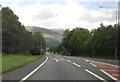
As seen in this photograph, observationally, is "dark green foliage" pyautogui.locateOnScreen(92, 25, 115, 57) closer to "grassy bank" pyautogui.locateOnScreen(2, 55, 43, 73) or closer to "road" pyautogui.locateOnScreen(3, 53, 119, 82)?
"grassy bank" pyautogui.locateOnScreen(2, 55, 43, 73)

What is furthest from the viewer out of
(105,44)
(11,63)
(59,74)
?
(105,44)

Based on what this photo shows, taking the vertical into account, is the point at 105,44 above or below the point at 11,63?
above

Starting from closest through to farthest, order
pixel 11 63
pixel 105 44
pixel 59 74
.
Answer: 1. pixel 59 74
2. pixel 11 63
3. pixel 105 44

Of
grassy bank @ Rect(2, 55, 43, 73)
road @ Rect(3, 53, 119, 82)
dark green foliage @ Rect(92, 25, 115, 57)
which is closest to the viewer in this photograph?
road @ Rect(3, 53, 119, 82)

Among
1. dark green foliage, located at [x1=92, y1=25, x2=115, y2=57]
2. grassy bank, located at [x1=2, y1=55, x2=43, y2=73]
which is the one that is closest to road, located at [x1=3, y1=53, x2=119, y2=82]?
grassy bank, located at [x1=2, y1=55, x2=43, y2=73]

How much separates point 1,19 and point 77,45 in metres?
49.3

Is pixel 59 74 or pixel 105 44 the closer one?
pixel 59 74

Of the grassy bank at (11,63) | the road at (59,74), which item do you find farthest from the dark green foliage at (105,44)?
the road at (59,74)

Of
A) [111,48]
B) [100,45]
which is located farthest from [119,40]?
[100,45]

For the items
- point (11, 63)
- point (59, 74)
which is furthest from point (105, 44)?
point (59, 74)

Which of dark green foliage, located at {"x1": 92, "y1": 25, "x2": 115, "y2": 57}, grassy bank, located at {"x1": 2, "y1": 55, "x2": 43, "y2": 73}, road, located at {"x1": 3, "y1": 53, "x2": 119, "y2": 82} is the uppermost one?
dark green foliage, located at {"x1": 92, "y1": 25, "x2": 115, "y2": 57}

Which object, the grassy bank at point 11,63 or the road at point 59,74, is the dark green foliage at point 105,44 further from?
the road at point 59,74

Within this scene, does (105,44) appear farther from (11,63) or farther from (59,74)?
(59,74)

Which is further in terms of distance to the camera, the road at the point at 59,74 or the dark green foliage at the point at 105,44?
the dark green foliage at the point at 105,44
